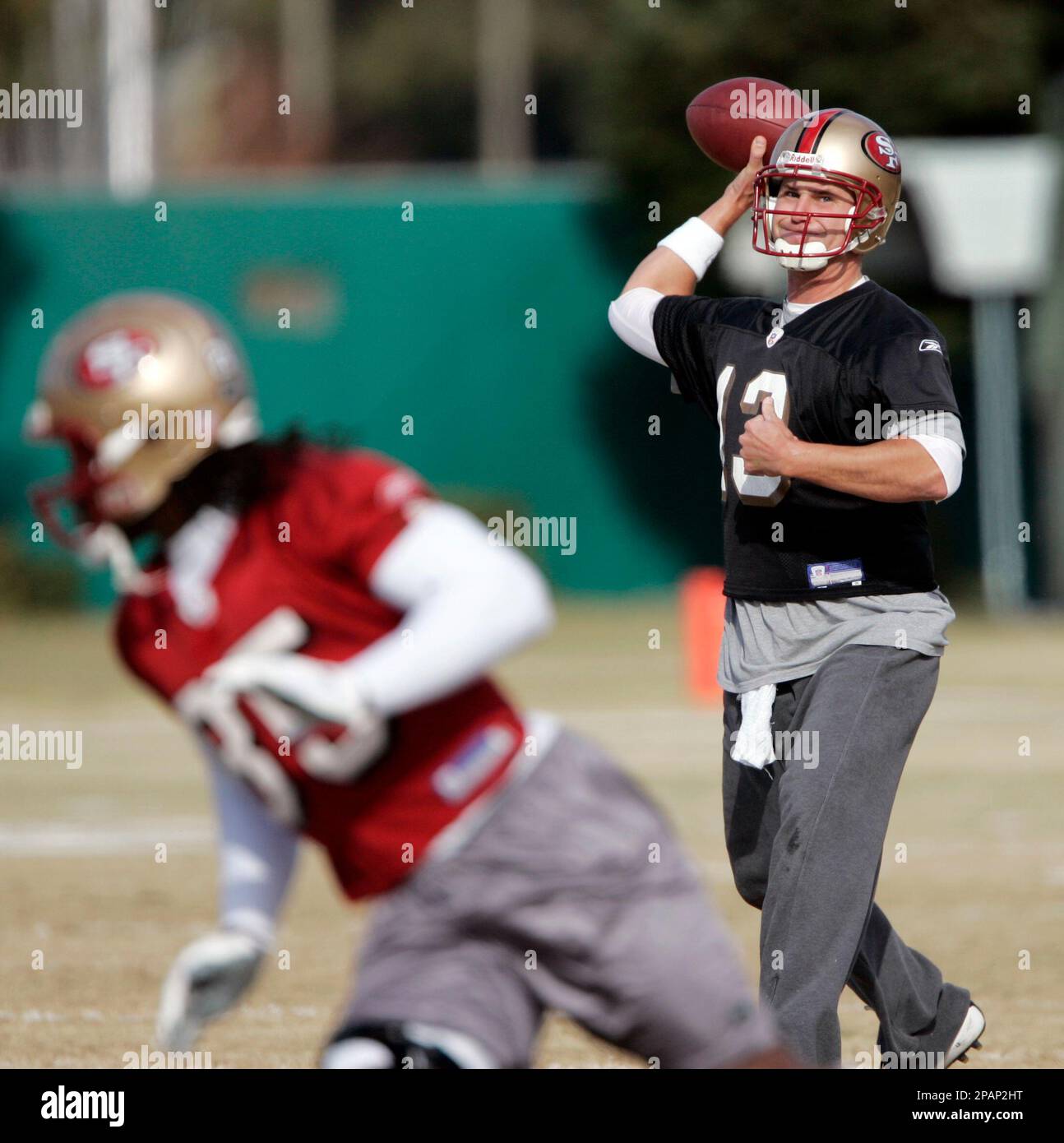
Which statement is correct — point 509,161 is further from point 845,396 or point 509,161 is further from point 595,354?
point 845,396

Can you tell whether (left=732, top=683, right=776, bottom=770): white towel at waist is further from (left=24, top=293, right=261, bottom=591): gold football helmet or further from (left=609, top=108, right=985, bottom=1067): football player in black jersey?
(left=24, top=293, right=261, bottom=591): gold football helmet

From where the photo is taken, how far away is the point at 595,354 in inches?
885

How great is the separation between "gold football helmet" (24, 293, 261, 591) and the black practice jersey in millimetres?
1607

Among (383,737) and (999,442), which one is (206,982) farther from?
(999,442)

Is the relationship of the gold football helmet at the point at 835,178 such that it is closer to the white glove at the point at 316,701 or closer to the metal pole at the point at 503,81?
the white glove at the point at 316,701

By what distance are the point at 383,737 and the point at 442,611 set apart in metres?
0.27

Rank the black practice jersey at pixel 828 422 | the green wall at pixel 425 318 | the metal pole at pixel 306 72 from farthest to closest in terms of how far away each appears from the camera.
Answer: the metal pole at pixel 306 72 → the green wall at pixel 425 318 → the black practice jersey at pixel 828 422

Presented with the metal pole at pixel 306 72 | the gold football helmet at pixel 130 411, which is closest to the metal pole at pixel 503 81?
the metal pole at pixel 306 72

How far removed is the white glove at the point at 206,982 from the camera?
358cm

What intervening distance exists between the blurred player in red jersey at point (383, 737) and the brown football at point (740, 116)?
7.24 ft

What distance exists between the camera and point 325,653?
11.3ft

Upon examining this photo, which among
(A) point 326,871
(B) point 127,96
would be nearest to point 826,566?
(A) point 326,871

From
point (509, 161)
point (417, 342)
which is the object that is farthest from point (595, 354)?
point (509, 161)

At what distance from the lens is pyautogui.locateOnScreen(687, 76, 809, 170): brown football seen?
5.39 m
